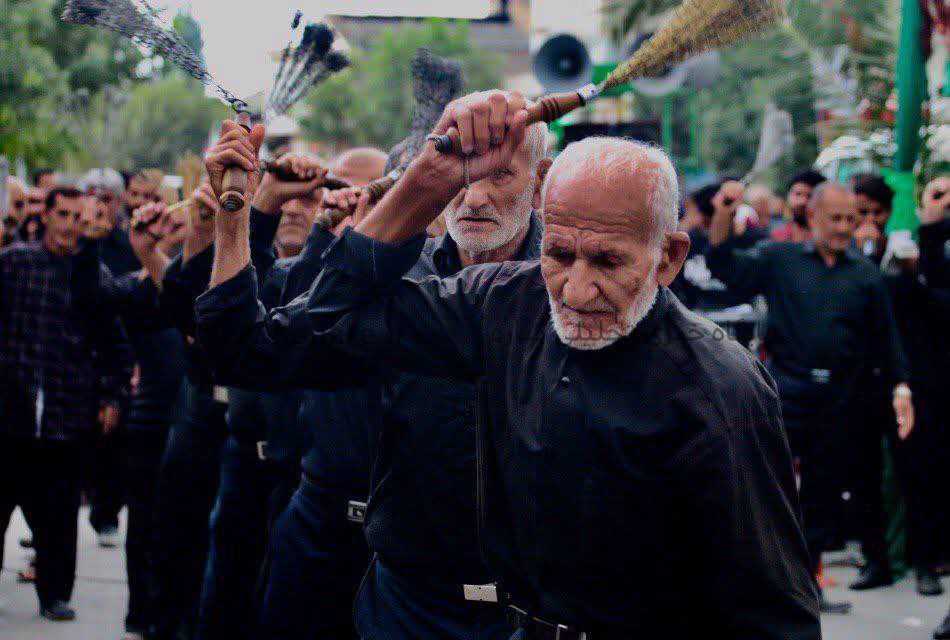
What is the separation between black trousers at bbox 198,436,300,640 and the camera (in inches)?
244

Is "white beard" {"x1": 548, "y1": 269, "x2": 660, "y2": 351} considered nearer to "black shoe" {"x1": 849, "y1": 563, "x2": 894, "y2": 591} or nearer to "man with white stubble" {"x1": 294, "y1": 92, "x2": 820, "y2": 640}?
"man with white stubble" {"x1": 294, "y1": 92, "x2": 820, "y2": 640}

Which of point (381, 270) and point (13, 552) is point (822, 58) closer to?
point (13, 552)

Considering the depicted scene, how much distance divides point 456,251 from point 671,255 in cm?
132

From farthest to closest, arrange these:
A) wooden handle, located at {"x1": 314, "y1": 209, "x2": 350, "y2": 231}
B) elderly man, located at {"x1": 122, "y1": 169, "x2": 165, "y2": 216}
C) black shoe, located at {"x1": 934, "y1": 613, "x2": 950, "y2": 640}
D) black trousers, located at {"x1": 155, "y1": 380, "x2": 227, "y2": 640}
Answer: elderly man, located at {"x1": 122, "y1": 169, "x2": 165, "y2": 216}, black shoe, located at {"x1": 934, "y1": 613, "x2": 950, "y2": 640}, black trousers, located at {"x1": 155, "y1": 380, "x2": 227, "y2": 640}, wooden handle, located at {"x1": 314, "y1": 209, "x2": 350, "y2": 231}

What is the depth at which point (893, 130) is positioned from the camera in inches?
457

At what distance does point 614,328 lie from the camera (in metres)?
2.88

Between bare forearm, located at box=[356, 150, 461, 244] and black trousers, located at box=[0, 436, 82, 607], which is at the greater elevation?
bare forearm, located at box=[356, 150, 461, 244]

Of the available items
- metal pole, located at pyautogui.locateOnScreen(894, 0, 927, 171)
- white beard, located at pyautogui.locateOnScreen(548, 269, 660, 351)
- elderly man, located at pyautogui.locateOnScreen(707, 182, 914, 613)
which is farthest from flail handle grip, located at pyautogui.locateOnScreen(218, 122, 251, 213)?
metal pole, located at pyautogui.locateOnScreen(894, 0, 927, 171)

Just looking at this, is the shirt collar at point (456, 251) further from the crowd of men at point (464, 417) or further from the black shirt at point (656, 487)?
the black shirt at point (656, 487)

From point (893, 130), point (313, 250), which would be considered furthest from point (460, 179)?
point (893, 130)

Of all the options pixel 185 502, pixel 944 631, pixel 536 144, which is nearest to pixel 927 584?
pixel 944 631

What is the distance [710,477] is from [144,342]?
6.69 m

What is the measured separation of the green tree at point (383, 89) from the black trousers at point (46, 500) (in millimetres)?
35330

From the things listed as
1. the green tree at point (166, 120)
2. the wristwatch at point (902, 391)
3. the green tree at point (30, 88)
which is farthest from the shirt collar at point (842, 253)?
the green tree at point (166, 120)
